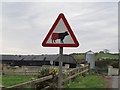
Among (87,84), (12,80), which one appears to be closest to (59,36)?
(87,84)

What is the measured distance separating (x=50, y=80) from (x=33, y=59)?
48.7m

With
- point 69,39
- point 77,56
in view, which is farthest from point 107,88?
point 77,56

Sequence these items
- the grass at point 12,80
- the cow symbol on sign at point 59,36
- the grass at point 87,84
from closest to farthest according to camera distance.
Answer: the cow symbol on sign at point 59,36, the grass at point 87,84, the grass at point 12,80

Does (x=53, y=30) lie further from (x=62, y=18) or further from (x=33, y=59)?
(x=33, y=59)

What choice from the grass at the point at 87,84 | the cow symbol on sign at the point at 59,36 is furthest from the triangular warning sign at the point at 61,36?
the grass at the point at 87,84

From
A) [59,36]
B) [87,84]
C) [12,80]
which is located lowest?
[12,80]

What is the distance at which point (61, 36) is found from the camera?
17.3 ft

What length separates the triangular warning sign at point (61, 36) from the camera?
17.4 ft

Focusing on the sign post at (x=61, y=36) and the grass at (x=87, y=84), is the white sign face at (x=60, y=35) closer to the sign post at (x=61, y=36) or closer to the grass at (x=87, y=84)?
the sign post at (x=61, y=36)

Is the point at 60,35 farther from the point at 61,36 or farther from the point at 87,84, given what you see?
the point at 87,84

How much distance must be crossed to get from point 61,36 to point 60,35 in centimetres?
3

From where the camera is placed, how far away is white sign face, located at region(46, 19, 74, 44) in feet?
17.4

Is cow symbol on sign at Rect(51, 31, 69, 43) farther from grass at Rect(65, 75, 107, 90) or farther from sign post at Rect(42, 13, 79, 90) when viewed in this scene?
grass at Rect(65, 75, 107, 90)

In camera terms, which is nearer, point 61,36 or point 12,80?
point 61,36
